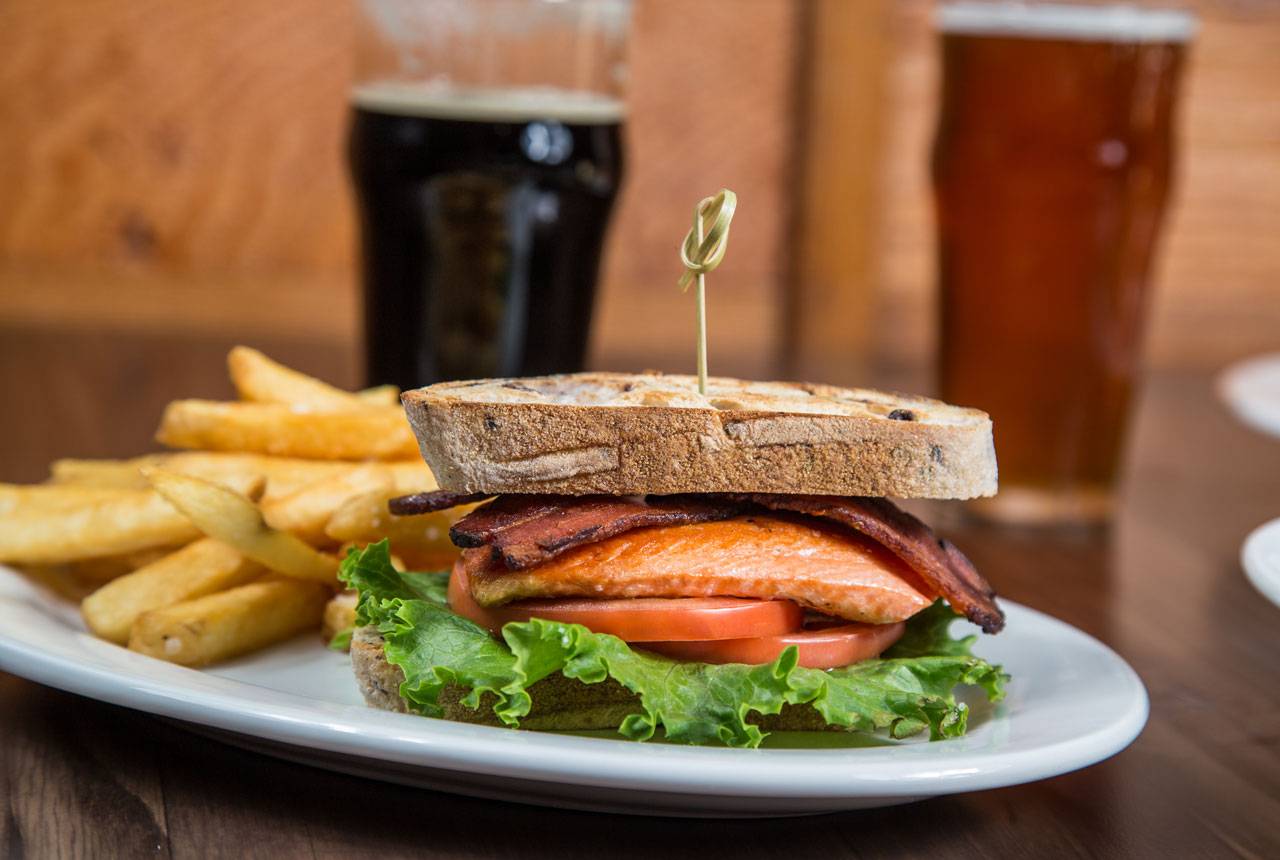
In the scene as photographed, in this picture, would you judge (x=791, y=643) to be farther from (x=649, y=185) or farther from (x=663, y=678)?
(x=649, y=185)

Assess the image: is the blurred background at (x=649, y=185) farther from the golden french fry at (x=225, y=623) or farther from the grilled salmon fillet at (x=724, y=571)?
the grilled salmon fillet at (x=724, y=571)

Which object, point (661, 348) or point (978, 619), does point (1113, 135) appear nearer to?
point (978, 619)

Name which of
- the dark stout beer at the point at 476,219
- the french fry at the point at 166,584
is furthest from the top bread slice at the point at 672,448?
the dark stout beer at the point at 476,219

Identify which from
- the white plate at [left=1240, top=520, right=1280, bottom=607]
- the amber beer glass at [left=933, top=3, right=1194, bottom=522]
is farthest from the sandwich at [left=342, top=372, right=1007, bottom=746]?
the amber beer glass at [left=933, top=3, right=1194, bottom=522]

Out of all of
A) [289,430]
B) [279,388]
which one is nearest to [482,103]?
[279,388]

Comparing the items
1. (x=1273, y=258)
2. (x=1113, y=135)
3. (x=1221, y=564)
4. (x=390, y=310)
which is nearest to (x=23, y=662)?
(x=390, y=310)

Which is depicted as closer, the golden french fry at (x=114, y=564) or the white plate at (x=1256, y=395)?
the golden french fry at (x=114, y=564)

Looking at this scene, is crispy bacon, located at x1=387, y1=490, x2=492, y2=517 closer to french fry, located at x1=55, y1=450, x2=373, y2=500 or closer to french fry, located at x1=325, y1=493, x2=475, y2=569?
french fry, located at x1=325, y1=493, x2=475, y2=569
